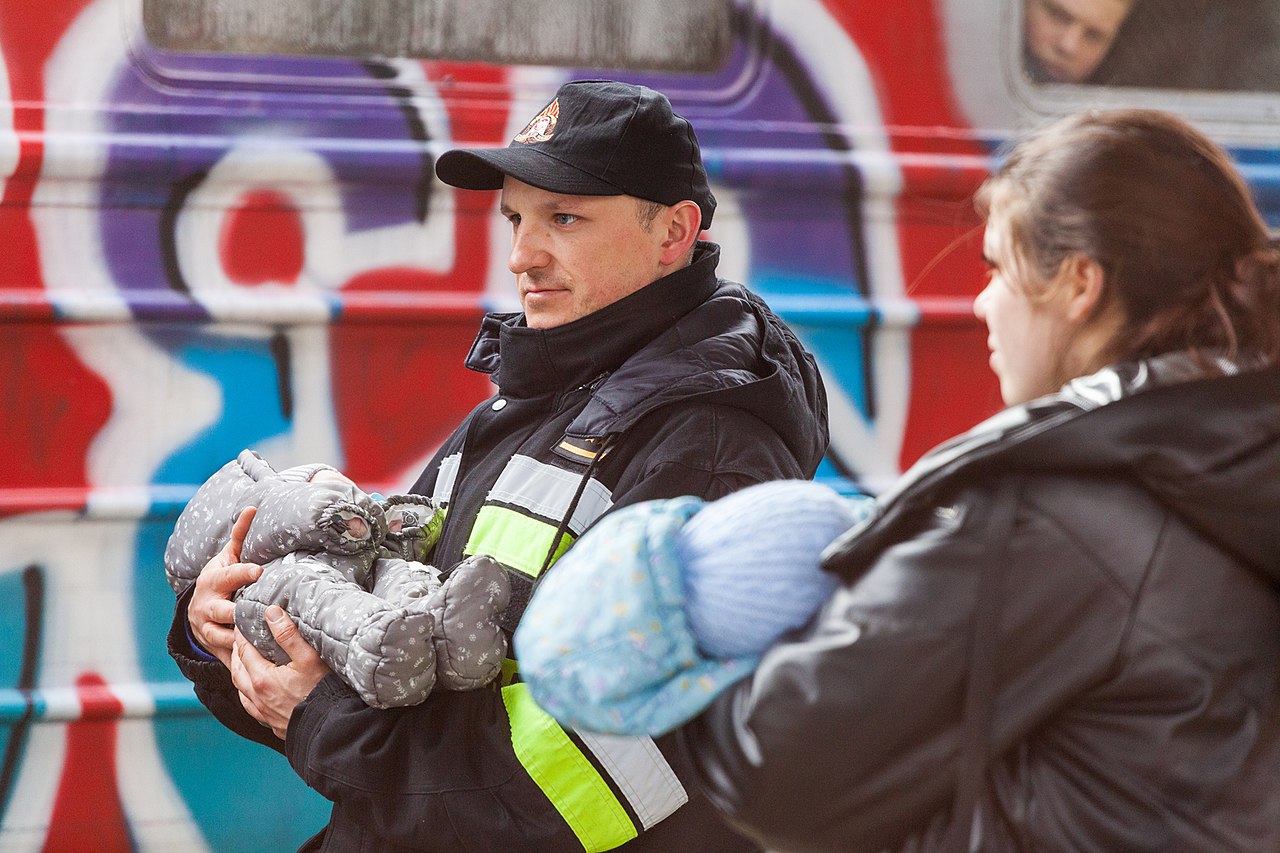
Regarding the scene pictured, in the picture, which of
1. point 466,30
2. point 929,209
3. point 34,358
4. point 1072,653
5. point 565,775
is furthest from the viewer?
point 929,209

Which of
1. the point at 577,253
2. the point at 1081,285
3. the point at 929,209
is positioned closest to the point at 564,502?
the point at 577,253

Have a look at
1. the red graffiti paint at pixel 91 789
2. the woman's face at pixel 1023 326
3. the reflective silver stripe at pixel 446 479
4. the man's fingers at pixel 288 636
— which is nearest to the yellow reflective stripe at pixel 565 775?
the man's fingers at pixel 288 636

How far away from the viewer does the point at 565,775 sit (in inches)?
56.7

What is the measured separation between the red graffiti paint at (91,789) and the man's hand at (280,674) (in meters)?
0.82

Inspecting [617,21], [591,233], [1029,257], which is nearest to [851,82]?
[617,21]

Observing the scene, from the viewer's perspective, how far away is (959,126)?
2.58m

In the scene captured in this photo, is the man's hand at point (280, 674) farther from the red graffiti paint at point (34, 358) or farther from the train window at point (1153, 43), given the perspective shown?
the train window at point (1153, 43)

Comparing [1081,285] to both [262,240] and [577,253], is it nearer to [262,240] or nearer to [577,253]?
[577,253]

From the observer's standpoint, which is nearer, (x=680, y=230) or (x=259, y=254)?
(x=680, y=230)

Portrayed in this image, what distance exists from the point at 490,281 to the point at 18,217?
2.70 feet

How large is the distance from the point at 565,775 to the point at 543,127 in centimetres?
85

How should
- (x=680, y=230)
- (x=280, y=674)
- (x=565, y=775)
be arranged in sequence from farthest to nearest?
1. (x=680, y=230)
2. (x=280, y=674)
3. (x=565, y=775)

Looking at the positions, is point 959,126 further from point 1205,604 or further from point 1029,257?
point 1205,604

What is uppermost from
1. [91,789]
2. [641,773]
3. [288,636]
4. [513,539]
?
[513,539]
